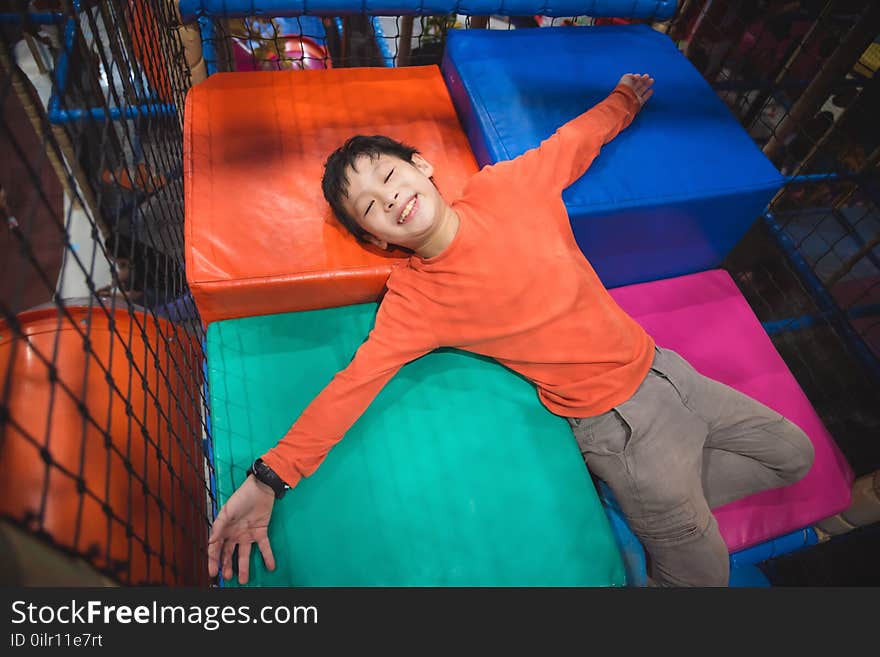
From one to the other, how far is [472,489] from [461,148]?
1.03 m

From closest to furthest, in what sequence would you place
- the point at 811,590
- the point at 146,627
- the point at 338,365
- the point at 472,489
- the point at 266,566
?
the point at 146,627, the point at 811,590, the point at 266,566, the point at 472,489, the point at 338,365

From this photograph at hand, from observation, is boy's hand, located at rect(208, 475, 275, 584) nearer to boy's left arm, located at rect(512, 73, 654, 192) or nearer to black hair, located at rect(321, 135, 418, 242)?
black hair, located at rect(321, 135, 418, 242)

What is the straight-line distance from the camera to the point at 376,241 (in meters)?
1.37

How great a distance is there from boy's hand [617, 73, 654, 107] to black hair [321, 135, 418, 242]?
75 centimetres

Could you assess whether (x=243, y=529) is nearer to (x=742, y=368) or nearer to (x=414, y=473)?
(x=414, y=473)

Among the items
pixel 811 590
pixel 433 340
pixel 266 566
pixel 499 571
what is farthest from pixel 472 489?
pixel 811 590

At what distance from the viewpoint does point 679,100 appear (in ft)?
5.76

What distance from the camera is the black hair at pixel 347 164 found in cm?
129

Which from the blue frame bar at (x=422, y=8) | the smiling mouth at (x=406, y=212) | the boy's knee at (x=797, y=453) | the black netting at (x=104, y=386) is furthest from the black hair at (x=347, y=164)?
the boy's knee at (x=797, y=453)

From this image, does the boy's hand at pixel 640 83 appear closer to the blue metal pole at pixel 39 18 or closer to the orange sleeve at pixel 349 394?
the orange sleeve at pixel 349 394

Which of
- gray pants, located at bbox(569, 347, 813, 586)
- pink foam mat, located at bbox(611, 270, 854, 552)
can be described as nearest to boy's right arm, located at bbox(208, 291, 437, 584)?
gray pants, located at bbox(569, 347, 813, 586)

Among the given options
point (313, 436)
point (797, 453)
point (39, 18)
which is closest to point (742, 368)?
point (797, 453)

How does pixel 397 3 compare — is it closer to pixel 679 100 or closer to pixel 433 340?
pixel 679 100

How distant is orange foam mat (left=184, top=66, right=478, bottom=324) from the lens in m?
1.38
